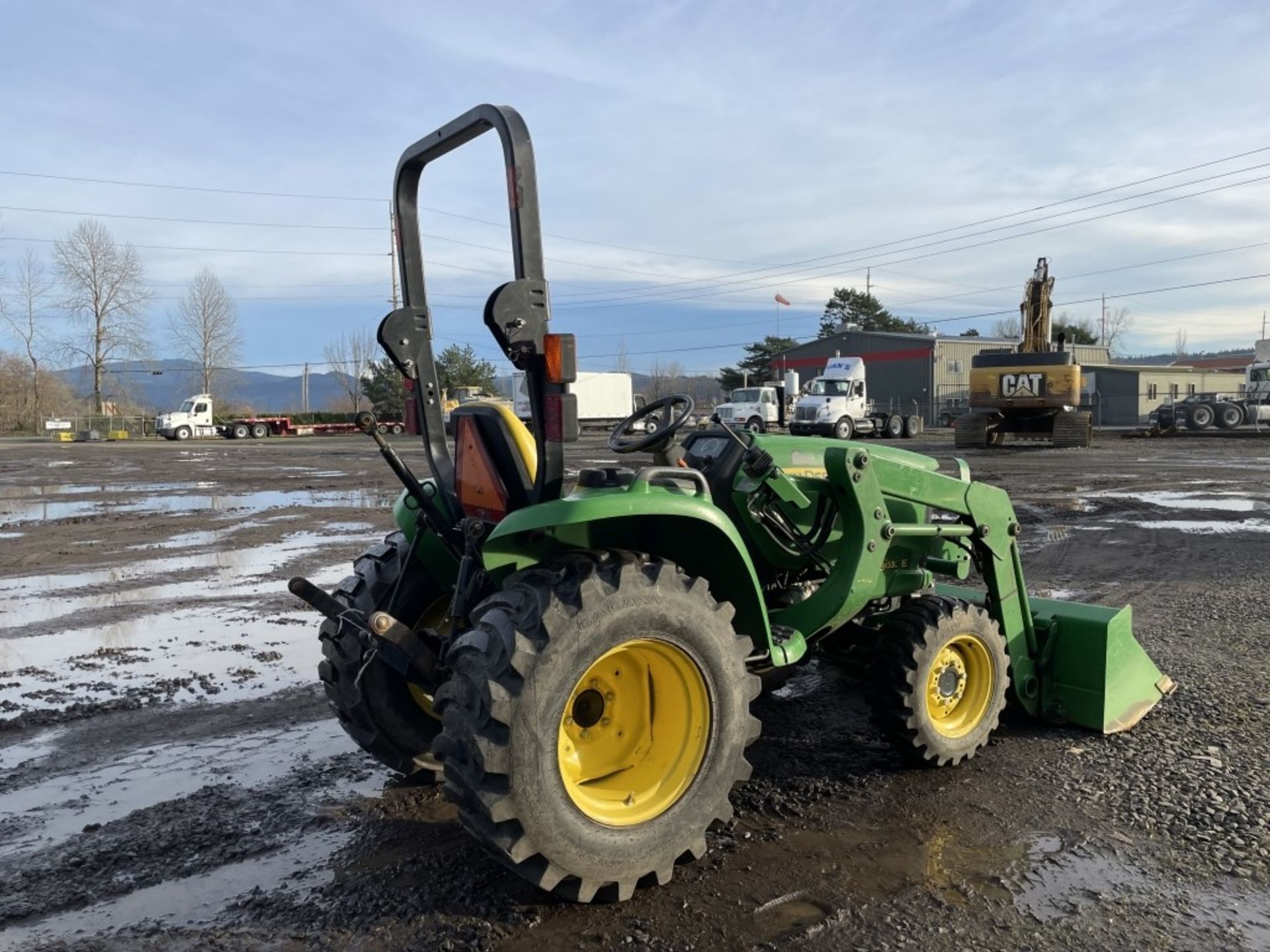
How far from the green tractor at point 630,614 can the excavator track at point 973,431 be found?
25023 millimetres

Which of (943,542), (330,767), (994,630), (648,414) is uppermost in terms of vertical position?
(648,414)

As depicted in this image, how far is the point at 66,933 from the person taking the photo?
2.87 meters

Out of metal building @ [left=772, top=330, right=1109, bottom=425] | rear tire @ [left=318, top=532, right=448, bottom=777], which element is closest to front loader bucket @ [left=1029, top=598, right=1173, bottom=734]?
rear tire @ [left=318, top=532, right=448, bottom=777]

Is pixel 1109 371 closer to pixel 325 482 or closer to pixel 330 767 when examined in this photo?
pixel 325 482

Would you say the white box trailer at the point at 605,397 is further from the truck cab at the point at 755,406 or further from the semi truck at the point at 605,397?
the truck cab at the point at 755,406

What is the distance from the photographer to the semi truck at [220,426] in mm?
48062

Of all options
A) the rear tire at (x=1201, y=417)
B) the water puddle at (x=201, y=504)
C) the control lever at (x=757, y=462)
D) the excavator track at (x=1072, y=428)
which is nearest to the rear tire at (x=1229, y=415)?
the rear tire at (x=1201, y=417)

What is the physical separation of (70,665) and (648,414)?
4.02 m

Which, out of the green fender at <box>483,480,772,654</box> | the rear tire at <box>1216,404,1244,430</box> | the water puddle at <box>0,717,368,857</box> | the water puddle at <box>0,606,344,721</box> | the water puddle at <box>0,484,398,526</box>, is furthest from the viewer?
the rear tire at <box>1216,404,1244,430</box>

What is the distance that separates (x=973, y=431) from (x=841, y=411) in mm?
6628

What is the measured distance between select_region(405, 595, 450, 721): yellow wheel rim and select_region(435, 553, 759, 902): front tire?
3.17ft

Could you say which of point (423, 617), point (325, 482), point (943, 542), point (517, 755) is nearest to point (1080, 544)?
point (943, 542)

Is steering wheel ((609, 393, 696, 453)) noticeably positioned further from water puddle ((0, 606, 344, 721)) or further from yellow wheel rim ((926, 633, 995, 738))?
water puddle ((0, 606, 344, 721))

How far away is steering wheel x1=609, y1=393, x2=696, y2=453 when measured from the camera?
3.73m
